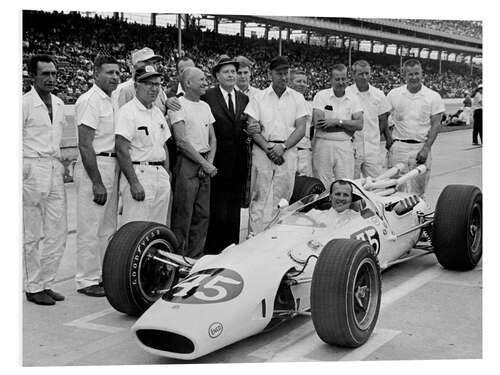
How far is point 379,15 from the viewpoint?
5.75 meters

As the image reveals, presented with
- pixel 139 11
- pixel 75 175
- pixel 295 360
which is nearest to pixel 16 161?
pixel 75 175

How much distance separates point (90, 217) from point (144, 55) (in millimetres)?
1706

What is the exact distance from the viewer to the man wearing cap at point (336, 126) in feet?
25.8

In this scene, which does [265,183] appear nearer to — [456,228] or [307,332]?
[456,228]

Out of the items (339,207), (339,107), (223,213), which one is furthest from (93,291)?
(339,107)

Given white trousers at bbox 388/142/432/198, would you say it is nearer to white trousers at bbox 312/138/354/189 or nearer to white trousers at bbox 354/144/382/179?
white trousers at bbox 354/144/382/179

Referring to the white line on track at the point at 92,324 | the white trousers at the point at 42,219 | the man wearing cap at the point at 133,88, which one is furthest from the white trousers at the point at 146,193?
the white line on track at the point at 92,324

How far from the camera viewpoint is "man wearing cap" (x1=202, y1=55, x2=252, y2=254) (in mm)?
7043

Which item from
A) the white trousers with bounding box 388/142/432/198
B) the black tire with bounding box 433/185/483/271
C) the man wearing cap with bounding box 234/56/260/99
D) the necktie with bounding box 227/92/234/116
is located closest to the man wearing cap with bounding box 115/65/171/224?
the necktie with bounding box 227/92/234/116

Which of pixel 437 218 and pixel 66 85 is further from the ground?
pixel 66 85

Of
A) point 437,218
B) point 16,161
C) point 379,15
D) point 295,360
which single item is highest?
point 379,15

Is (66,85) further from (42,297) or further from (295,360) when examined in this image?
(295,360)

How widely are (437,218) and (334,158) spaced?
1.70 meters

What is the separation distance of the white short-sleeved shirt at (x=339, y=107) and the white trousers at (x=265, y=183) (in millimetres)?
697
